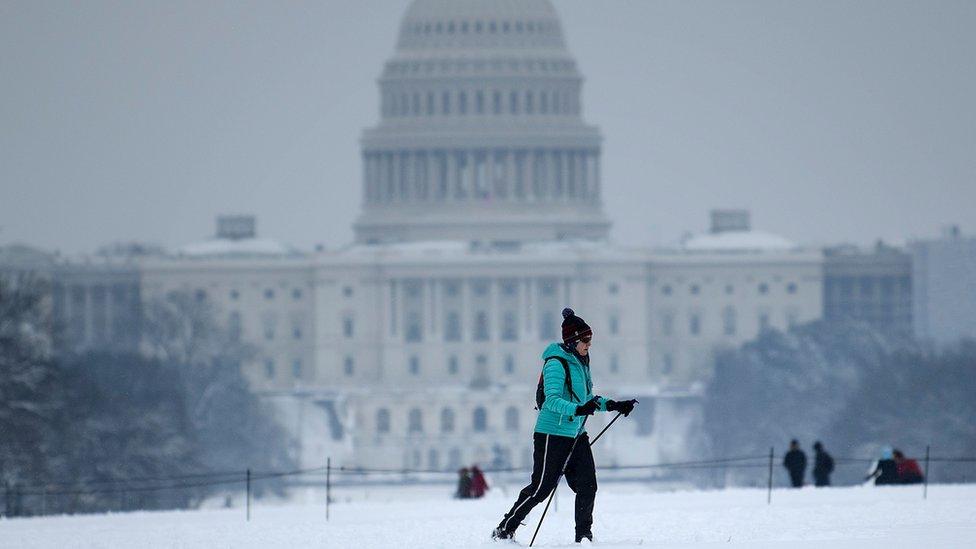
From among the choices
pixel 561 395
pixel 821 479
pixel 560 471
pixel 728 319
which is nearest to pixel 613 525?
pixel 560 471

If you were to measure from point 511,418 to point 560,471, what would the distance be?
12677 centimetres

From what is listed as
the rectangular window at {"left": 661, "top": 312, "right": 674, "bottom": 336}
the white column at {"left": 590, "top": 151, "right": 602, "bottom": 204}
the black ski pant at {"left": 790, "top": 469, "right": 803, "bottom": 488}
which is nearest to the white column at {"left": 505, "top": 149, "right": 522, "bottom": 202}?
the white column at {"left": 590, "top": 151, "right": 602, "bottom": 204}

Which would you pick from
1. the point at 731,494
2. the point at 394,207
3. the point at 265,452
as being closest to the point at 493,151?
the point at 394,207

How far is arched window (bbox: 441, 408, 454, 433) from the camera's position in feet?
511

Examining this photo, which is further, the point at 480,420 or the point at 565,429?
the point at 480,420

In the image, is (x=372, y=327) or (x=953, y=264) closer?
(x=953, y=264)

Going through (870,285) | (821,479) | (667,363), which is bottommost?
(821,479)

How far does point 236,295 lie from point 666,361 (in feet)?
75.6

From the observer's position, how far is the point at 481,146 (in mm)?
191375

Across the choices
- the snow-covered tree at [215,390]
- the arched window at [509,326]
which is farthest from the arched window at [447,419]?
the arched window at [509,326]

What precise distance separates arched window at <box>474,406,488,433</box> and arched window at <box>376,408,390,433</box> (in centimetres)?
410

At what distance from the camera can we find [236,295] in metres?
178

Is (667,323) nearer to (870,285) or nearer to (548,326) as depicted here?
(548,326)

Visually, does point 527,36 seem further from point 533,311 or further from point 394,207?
point 533,311
